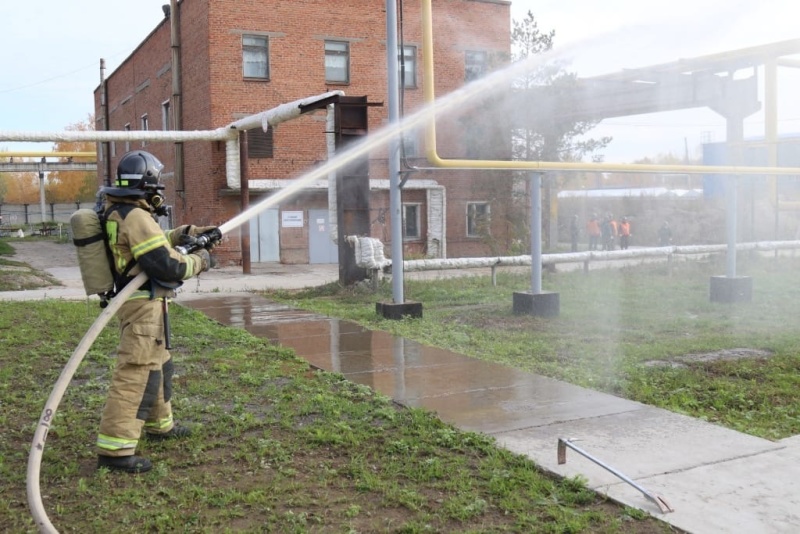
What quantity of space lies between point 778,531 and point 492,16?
17987 millimetres

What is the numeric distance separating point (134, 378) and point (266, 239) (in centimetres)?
2001

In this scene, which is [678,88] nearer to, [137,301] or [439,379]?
[439,379]

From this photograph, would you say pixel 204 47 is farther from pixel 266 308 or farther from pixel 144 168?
pixel 144 168

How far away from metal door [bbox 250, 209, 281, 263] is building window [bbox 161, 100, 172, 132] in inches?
238

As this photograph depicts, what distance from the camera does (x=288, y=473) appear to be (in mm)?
4414

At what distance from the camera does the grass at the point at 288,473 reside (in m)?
3.77

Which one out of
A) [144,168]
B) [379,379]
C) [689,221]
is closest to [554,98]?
[379,379]

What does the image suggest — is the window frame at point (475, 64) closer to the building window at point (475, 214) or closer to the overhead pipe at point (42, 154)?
the building window at point (475, 214)

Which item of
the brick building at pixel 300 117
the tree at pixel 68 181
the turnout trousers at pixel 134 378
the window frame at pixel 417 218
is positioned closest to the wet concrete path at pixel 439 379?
the turnout trousers at pixel 134 378

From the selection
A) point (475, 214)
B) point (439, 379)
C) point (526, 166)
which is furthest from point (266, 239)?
point (439, 379)

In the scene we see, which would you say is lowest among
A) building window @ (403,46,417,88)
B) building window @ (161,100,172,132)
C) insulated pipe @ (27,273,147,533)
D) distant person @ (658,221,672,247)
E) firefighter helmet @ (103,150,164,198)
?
insulated pipe @ (27,273,147,533)

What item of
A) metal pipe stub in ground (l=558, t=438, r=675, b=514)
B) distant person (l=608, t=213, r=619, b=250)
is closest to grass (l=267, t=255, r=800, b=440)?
metal pipe stub in ground (l=558, t=438, r=675, b=514)

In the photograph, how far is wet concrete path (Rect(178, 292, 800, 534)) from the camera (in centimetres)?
389

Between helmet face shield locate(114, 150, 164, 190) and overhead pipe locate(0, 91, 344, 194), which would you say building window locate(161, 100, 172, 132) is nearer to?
overhead pipe locate(0, 91, 344, 194)
